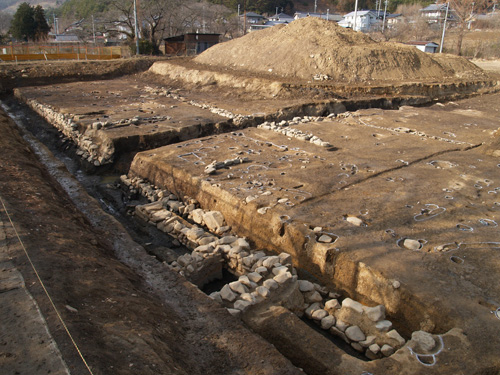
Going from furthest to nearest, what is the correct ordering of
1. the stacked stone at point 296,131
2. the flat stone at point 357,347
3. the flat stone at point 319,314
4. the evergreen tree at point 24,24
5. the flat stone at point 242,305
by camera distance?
the evergreen tree at point 24,24 < the stacked stone at point 296,131 < the flat stone at point 319,314 < the flat stone at point 242,305 < the flat stone at point 357,347

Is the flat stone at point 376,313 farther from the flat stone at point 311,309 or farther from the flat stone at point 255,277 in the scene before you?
the flat stone at point 255,277

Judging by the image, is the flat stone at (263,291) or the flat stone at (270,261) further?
the flat stone at (270,261)

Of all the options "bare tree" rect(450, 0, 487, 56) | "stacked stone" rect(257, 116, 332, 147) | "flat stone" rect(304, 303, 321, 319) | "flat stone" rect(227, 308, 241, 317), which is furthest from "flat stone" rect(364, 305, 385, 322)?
"bare tree" rect(450, 0, 487, 56)

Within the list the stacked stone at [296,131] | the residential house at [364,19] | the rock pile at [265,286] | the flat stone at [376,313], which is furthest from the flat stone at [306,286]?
the residential house at [364,19]

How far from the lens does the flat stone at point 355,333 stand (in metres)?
4.14

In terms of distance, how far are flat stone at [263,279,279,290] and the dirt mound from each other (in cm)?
1281

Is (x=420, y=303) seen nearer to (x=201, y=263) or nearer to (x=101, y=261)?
(x=201, y=263)

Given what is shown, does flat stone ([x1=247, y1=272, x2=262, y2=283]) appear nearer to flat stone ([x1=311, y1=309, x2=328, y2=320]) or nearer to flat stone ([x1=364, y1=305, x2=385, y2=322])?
flat stone ([x1=311, y1=309, x2=328, y2=320])

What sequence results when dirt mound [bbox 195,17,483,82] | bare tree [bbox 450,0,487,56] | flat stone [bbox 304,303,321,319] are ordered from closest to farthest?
flat stone [bbox 304,303,321,319] → dirt mound [bbox 195,17,483,82] → bare tree [bbox 450,0,487,56]

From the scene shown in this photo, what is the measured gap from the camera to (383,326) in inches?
160

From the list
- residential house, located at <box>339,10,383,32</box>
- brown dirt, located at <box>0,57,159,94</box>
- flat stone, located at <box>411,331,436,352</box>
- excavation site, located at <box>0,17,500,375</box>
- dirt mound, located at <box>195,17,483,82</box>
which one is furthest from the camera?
residential house, located at <box>339,10,383,32</box>

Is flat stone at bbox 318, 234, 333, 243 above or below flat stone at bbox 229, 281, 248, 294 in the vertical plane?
above

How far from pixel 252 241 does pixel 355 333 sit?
2371mm

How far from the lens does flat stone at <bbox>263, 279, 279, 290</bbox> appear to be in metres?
4.56
